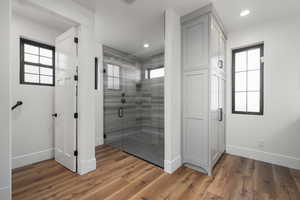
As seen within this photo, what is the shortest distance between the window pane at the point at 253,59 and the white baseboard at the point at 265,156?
1.75 meters

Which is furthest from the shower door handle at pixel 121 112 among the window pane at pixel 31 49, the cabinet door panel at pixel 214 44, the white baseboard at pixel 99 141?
the cabinet door panel at pixel 214 44

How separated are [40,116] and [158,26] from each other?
2.99 m

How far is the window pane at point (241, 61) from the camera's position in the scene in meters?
2.88

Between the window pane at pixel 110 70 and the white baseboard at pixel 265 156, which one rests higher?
the window pane at pixel 110 70

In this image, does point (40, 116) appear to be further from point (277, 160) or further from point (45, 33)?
point (277, 160)

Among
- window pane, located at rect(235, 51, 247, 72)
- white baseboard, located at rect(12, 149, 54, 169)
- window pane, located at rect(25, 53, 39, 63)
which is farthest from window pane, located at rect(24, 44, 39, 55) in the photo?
window pane, located at rect(235, 51, 247, 72)

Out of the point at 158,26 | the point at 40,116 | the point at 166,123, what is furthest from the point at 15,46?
the point at 166,123

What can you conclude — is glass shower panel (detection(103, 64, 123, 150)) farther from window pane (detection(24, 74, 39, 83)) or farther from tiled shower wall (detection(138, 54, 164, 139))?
window pane (detection(24, 74, 39, 83))

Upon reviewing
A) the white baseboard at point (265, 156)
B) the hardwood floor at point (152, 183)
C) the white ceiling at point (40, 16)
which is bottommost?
the hardwood floor at point (152, 183)

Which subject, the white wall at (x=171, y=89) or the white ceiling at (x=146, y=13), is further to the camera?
the white wall at (x=171, y=89)

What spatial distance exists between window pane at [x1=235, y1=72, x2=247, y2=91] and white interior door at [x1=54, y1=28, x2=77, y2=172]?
333 centimetres

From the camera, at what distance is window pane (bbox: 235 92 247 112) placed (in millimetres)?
2881

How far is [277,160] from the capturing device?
2451 millimetres

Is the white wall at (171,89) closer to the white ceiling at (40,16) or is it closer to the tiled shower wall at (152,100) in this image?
the tiled shower wall at (152,100)
